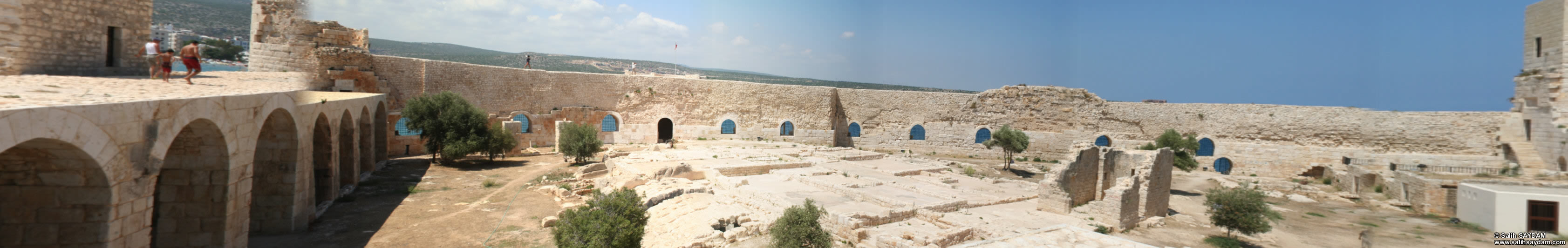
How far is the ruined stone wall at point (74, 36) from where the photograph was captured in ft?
25.3

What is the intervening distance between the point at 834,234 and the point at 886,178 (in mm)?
6518

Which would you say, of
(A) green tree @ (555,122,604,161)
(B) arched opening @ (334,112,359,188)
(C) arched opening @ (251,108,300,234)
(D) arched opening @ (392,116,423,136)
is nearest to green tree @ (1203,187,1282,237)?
(C) arched opening @ (251,108,300,234)

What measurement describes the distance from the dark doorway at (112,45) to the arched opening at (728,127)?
752 inches

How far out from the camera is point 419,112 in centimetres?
1864

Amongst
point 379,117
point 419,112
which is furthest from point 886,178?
point 379,117

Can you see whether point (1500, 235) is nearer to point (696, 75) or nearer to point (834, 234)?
point (834, 234)

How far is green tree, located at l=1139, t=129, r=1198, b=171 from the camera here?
2027cm

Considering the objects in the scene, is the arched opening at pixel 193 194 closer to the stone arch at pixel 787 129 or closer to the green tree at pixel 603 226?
the green tree at pixel 603 226

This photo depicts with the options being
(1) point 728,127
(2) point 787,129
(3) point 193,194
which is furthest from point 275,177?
(2) point 787,129

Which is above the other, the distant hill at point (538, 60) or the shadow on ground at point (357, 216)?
the distant hill at point (538, 60)

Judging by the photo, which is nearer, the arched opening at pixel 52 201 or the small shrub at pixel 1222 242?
the arched opening at pixel 52 201

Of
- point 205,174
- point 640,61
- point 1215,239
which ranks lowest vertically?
point 1215,239

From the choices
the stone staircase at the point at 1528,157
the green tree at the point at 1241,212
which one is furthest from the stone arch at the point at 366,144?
the stone staircase at the point at 1528,157

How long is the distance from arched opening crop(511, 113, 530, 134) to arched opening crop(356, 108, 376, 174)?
5.19m
